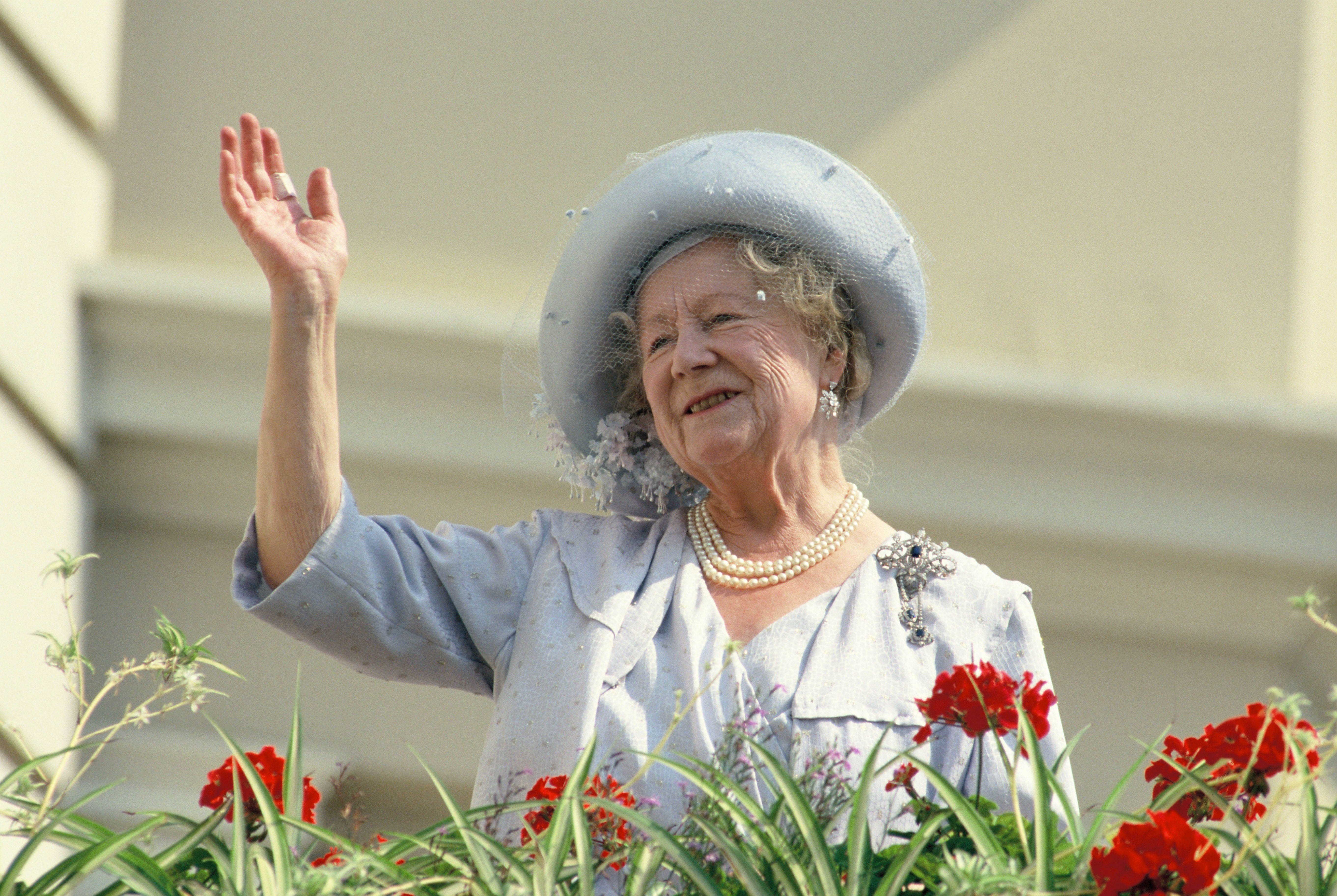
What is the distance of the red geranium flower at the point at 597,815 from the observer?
1.50m

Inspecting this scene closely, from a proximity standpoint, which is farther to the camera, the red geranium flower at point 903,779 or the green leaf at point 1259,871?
the red geranium flower at point 903,779

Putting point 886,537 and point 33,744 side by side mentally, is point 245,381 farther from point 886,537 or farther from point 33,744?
point 886,537

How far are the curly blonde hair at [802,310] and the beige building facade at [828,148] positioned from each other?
1.43m

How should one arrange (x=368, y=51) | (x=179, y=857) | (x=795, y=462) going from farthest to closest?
1. (x=368, y=51)
2. (x=795, y=462)
3. (x=179, y=857)

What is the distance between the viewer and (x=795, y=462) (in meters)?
2.43

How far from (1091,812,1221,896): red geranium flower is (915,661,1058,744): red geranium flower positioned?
0.18 m

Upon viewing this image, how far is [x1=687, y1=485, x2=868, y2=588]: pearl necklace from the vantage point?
7.75 feet

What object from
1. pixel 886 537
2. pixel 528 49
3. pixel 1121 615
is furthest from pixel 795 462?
pixel 528 49

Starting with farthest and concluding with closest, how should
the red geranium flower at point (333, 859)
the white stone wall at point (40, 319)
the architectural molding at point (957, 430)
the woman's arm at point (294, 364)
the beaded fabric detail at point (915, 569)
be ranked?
the architectural molding at point (957, 430) → the white stone wall at point (40, 319) → the beaded fabric detail at point (915, 569) → the woman's arm at point (294, 364) → the red geranium flower at point (333, 859)

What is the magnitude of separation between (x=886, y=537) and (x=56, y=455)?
244 cm


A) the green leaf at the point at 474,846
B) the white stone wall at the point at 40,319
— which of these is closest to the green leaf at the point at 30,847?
the green leaf at the point at 474,846

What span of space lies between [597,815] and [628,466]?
3.52 ft

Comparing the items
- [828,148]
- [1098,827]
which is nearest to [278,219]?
[1098,827]

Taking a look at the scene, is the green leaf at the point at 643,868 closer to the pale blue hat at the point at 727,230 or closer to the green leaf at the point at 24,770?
the green leaf at the point at 24,770
